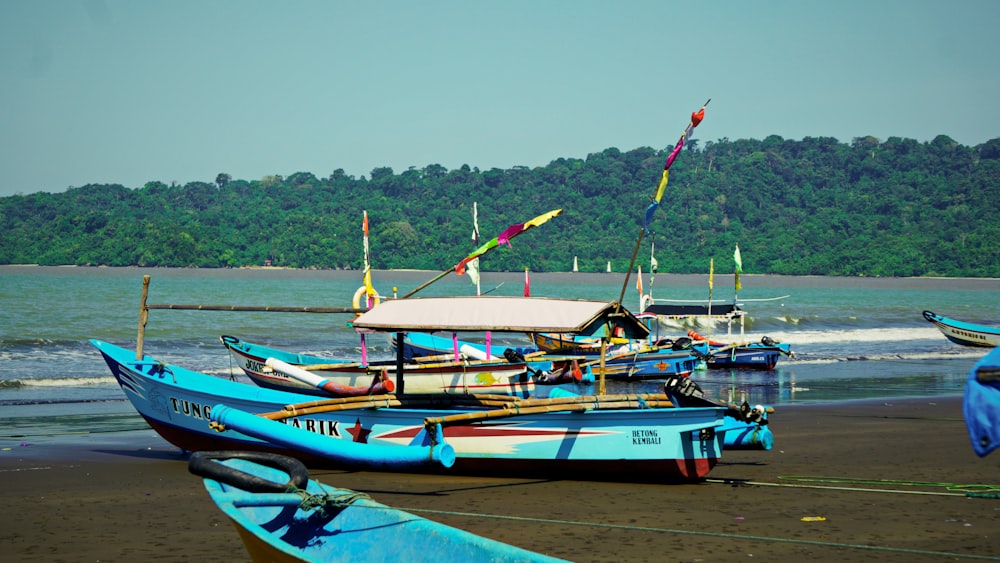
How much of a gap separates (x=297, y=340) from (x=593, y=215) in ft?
348

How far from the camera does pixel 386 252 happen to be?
12962cm

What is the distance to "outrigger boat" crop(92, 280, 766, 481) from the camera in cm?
1151

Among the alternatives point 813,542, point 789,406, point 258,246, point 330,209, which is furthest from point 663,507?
point 330,209

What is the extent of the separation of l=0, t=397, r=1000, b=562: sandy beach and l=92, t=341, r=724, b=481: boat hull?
213 mm

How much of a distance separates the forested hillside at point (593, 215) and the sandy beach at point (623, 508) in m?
107

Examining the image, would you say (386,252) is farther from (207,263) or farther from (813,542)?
(813,542)

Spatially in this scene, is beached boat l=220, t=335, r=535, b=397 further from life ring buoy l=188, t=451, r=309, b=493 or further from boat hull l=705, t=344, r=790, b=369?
boat hull l=705, t=344, r=790, b=369

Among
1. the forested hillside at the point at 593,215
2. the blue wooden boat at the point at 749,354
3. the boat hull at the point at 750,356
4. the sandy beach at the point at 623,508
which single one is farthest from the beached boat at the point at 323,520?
the forested hillside at the point at 593,215

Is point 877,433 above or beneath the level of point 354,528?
beneath

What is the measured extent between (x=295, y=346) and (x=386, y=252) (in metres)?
90.4

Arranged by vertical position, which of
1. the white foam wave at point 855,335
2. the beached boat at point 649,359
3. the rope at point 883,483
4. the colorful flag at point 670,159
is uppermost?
the colorful flag at point 670,159

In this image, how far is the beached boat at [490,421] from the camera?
37.8 ft

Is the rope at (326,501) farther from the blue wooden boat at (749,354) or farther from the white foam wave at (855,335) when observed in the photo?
the white foam wave at (855,335)

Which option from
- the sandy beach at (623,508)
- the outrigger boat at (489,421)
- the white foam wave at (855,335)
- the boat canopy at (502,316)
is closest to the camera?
the sandy beach at (623,508)
